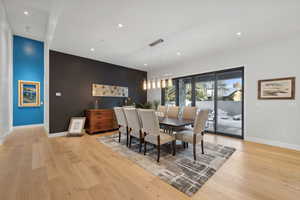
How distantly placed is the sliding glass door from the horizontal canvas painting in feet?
9.50

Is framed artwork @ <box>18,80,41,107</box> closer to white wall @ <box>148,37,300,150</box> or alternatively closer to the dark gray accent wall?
the dark gray accent wall

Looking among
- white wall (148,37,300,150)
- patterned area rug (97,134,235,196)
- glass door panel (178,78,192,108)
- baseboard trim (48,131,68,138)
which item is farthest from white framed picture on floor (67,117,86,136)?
white wall (148,37,300,150)

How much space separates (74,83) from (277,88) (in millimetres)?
6133

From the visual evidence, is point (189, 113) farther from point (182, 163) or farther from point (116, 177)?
point (116, 177)

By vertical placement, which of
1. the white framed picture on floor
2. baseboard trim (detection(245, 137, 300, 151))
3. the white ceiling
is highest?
the white ceiling

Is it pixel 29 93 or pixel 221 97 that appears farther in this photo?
pixel 29 93

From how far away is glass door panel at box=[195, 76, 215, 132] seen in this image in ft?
15.1

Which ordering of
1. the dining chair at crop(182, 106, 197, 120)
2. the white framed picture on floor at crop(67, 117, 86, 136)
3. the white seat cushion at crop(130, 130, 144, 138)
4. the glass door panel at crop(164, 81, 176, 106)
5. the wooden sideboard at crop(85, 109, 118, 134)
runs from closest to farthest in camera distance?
1. the white seat cushion at crop(130, 130, 144, 138)
2. the dining chair at crop(182, 106, 197, 120)
3. the white framed picture on floor at crop(67, 117, 86, 136)
4. the wooden sideboard at crop(85, 109, 118, 134)
5. the glass door panel at crop(164, 81, 176, 106)

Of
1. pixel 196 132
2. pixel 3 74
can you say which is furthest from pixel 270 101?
pixel 3 74

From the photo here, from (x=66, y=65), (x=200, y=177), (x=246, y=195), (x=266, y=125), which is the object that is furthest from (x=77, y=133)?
(x=266, y=125)

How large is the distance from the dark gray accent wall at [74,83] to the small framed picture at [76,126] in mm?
245

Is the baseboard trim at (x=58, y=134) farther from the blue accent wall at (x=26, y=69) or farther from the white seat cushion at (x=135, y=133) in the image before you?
the white seat cushion at (x=135, y=133)

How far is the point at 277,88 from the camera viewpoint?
10.7 ft

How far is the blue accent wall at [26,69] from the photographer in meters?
5.04
